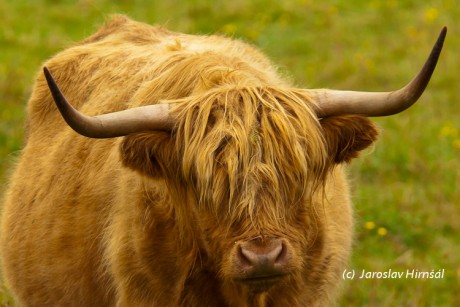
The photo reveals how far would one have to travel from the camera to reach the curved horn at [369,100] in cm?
426

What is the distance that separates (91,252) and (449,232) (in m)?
3.60

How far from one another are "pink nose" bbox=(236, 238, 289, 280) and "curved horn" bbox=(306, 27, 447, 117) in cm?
65

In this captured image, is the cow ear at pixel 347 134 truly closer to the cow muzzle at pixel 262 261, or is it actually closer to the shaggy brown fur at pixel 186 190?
the shaggy brown fur at pixel 186 190

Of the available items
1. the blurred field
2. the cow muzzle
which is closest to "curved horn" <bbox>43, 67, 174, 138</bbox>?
the cow muzzle

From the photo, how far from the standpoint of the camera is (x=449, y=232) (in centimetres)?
798

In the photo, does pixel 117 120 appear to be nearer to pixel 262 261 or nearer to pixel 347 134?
pixel 262 261

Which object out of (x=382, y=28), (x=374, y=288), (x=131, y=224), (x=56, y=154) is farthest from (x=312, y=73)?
(x=131, y=224)

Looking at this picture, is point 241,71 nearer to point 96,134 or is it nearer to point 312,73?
point 96,134

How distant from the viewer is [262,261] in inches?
161

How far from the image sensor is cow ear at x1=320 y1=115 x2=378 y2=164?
4559 mm

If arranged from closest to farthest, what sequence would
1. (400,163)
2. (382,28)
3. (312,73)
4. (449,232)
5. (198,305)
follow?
(198,305)
(449,232)
(400,163)
(312,73)
(382,28)

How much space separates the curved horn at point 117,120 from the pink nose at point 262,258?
24.7 inches

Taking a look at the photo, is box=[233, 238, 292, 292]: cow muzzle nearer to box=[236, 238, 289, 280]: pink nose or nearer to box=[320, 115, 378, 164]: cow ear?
box=[236, 238, 289, 280]: pink nose

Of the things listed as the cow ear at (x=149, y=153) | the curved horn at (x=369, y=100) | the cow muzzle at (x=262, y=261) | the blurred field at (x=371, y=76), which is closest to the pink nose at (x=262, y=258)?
the cow muzzle at (x=262, y=261)
